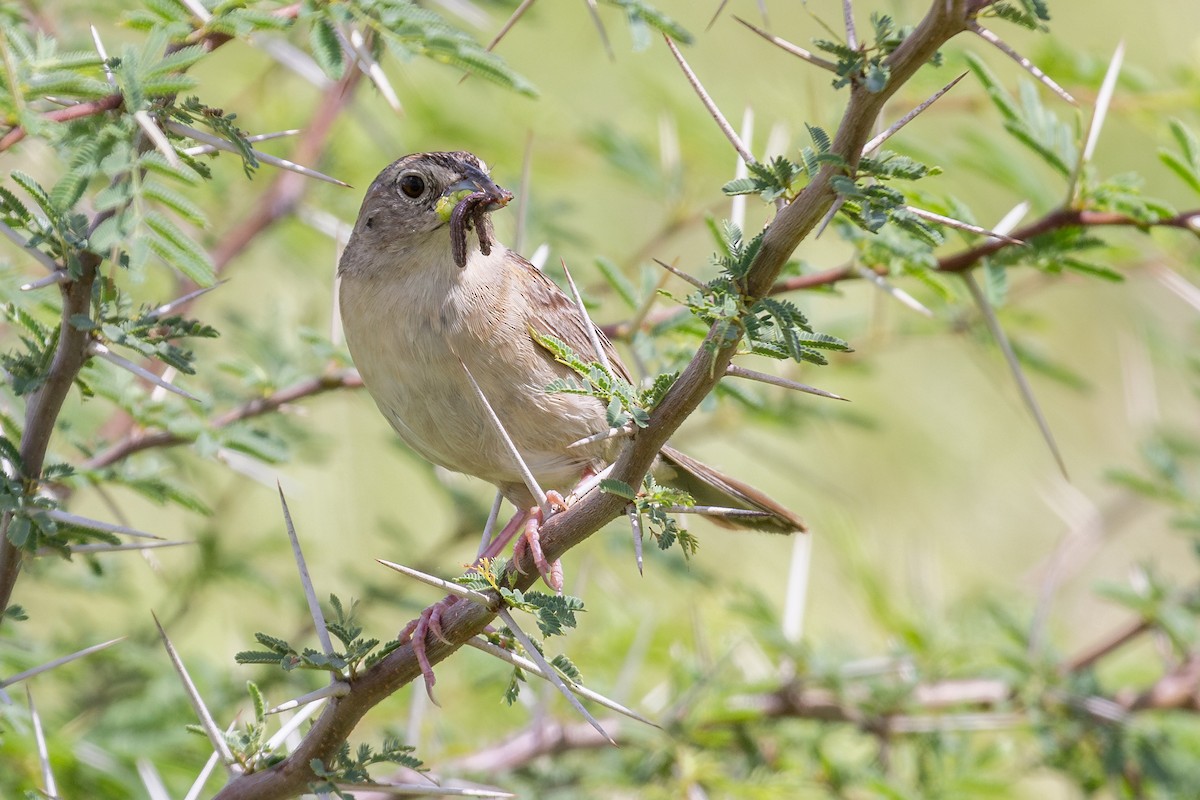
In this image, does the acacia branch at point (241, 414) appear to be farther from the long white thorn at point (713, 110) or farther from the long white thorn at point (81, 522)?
the long white thorn at point (713, 110)

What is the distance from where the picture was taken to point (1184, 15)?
8883 mm

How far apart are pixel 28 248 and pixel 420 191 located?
5.62ft

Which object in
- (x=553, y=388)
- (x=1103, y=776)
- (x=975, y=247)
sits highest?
(x=975, y=247)

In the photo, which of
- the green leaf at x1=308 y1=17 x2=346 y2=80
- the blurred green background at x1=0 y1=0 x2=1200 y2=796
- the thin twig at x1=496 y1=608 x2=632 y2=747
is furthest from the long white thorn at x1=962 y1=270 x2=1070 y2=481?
the green leaf at x1=308 y1=17 x2=346 y2=80

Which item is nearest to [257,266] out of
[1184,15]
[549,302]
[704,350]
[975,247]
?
[549,302]

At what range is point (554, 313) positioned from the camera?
388cm

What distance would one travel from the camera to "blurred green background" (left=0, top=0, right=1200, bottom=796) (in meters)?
4.49

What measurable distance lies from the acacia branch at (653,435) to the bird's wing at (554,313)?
1.16m

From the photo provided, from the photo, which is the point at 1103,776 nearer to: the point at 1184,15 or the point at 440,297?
the point at 440,297

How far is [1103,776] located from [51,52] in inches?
159

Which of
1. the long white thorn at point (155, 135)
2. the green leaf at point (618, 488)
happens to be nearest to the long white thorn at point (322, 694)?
the green leaf at point (618, 488)

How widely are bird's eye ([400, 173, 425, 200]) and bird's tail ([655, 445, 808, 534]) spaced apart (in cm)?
114

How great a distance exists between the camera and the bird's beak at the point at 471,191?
11.4 ft

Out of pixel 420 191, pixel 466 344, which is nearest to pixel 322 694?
pixel 466 344
